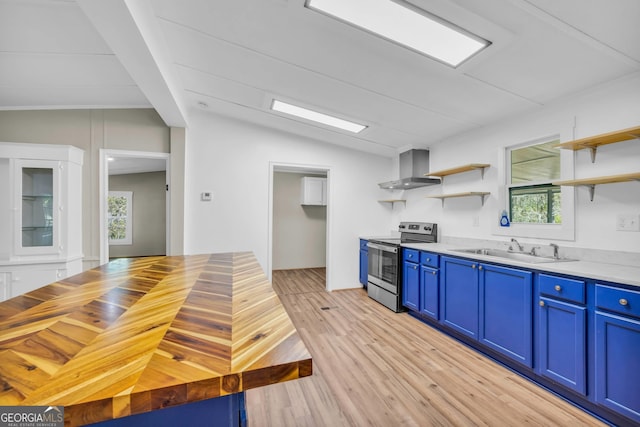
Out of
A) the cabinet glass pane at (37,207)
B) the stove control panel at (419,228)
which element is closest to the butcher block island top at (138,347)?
the cabinet glass pane at (37,207)

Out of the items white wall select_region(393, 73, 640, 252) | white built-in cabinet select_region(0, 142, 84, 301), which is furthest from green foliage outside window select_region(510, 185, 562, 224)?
white built-in cabinet select_region(0, 142, 84, 301)

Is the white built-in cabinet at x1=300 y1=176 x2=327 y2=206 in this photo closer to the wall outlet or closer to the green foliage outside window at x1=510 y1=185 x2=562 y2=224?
the green foliage outside window at x1=510 y1=185 x2=562 y2=224

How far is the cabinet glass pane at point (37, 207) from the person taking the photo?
2.97m

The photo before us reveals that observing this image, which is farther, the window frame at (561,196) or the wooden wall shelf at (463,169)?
the wooden wall shelf at (463,169)

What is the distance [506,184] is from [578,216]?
2.44ft

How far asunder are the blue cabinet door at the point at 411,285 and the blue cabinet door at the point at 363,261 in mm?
930

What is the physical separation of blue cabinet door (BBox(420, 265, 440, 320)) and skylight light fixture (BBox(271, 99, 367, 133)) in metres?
1.96

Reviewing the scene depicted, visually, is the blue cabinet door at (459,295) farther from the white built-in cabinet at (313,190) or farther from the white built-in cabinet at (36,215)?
the white built-in cabinet at (36,215)

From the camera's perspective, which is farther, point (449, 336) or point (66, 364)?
point (449, 336)

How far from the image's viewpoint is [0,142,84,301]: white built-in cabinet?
2867 mm

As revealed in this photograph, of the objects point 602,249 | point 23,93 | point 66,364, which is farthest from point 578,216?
point 23,93

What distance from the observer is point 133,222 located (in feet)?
23.2

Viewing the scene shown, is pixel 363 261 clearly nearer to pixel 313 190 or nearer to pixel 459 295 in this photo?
pixel 459 295

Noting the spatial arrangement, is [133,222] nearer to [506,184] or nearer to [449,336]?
[449,336]
